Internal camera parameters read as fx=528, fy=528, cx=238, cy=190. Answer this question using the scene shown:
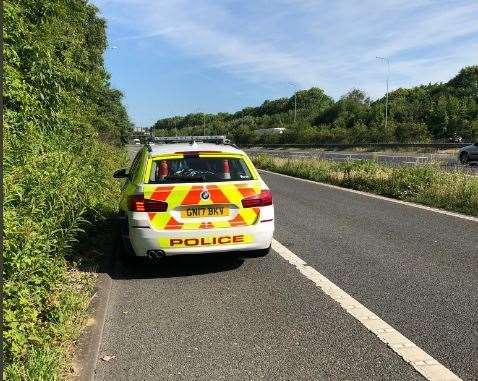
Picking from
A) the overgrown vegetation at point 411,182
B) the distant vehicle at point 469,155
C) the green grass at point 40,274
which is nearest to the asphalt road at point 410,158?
the distant vehicle at point 469,155

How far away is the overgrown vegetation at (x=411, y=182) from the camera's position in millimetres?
11391

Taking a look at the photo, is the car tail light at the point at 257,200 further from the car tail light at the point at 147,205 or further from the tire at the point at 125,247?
the tire at the point at 125,247

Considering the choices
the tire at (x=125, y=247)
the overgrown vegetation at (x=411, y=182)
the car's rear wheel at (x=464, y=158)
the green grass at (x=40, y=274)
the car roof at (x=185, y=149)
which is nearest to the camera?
the green grass at (x=40, y=274)

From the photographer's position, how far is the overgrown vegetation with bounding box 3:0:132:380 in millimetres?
3674

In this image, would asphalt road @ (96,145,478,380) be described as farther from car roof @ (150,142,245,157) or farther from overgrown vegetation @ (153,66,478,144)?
overgrown vegetation @ (153,66,478,144)

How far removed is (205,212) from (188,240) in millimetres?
369

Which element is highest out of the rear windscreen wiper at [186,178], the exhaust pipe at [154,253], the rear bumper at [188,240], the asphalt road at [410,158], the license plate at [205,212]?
the rear windscreen wiper at [186,178]

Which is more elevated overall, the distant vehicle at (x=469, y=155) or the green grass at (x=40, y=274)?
the green grass at (x=40, y=274)

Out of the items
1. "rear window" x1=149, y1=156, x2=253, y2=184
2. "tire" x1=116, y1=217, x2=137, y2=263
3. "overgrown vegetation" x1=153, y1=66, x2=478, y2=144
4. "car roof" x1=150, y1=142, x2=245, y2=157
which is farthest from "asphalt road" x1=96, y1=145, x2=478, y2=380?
"overgrown vegetation" x1=153, y1=66, x2=478, y2=144

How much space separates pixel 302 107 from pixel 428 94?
5119 cm

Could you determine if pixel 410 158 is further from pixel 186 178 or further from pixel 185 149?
pixel 186 178

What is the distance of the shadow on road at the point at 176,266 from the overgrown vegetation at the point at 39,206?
2.10ft

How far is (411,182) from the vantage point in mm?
13695

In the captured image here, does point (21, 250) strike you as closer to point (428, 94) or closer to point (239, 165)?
point (239, 165)
